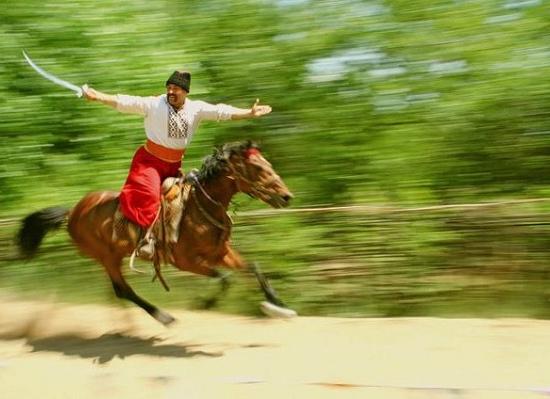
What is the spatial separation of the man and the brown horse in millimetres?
274

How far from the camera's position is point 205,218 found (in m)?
6.27

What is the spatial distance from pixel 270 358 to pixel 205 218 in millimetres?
1348

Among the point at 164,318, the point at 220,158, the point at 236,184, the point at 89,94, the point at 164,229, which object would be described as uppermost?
the point at 89,94

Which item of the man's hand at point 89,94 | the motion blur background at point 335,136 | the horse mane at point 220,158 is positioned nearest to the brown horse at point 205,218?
the horse mane at point 220,158

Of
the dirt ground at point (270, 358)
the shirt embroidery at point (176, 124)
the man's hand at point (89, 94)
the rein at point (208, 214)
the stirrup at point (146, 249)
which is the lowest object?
the dirt ground at point (270, 358)

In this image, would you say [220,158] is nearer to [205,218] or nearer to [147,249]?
[205,218]

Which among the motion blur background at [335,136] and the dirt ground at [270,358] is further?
the motion blur background at [335,136]

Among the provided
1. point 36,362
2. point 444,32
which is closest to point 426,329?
point 36,362

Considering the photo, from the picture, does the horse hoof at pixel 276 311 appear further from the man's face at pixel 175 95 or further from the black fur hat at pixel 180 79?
the black fur hat at pixel 180 79

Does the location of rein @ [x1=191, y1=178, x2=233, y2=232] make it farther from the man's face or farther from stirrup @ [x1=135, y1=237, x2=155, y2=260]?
the man's face

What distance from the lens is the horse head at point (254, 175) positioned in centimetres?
593

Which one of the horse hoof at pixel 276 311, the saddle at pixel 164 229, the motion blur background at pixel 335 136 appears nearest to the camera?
the saddle at pixel 164 229

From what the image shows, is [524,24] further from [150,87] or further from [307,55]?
[150,87]

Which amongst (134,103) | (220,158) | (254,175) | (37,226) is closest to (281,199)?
(254,175)
